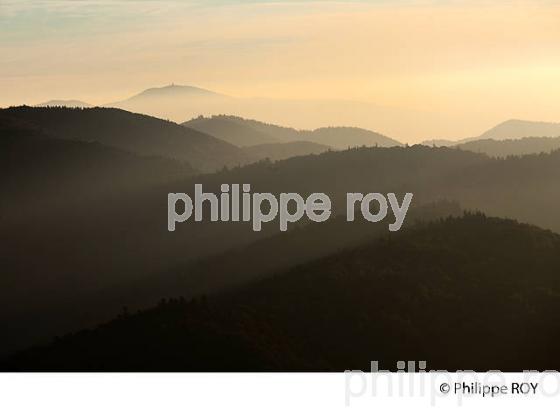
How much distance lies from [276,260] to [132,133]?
108 m

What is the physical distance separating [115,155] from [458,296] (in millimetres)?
95956

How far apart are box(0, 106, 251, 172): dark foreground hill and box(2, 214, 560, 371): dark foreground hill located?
99.9m

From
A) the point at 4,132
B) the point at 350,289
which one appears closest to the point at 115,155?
the point at 4,132

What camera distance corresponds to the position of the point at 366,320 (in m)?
46.3

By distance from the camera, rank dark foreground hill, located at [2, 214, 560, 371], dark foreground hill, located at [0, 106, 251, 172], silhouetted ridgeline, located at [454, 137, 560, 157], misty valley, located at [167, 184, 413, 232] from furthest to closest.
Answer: silhouetted ridgeline, located at [454, 137, 560, 157] < dark foreground hill, located at [0, 106, 251, 172] < misty valley, located at [167, 184, 413, 232] < dark foreground hill, located at [2, 214, 560, 371]

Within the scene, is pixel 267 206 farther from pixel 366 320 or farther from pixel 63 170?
pixel 366 320

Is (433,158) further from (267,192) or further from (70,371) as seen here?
(70,371)

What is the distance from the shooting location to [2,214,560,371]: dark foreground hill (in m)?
40.5

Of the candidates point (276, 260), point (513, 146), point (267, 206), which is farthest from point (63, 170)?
point (513, 146)

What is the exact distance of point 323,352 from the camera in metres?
43.0

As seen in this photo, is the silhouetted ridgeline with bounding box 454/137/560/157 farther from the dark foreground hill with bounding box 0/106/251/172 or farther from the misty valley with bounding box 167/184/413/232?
the misty valley with bounding box 167/184/413/232

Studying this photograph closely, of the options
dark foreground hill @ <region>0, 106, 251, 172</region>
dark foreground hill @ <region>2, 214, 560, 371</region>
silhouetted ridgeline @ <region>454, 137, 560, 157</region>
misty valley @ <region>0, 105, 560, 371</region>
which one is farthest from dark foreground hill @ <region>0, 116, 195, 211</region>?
dark foreground hill @ <region>2, 214, 560, 371</region>

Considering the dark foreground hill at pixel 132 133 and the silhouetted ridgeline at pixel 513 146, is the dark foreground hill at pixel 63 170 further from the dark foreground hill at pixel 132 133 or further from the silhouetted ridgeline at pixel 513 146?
the silhouetted ridgeline at pixel 513 146

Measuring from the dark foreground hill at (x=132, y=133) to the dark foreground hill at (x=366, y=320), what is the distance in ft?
328
